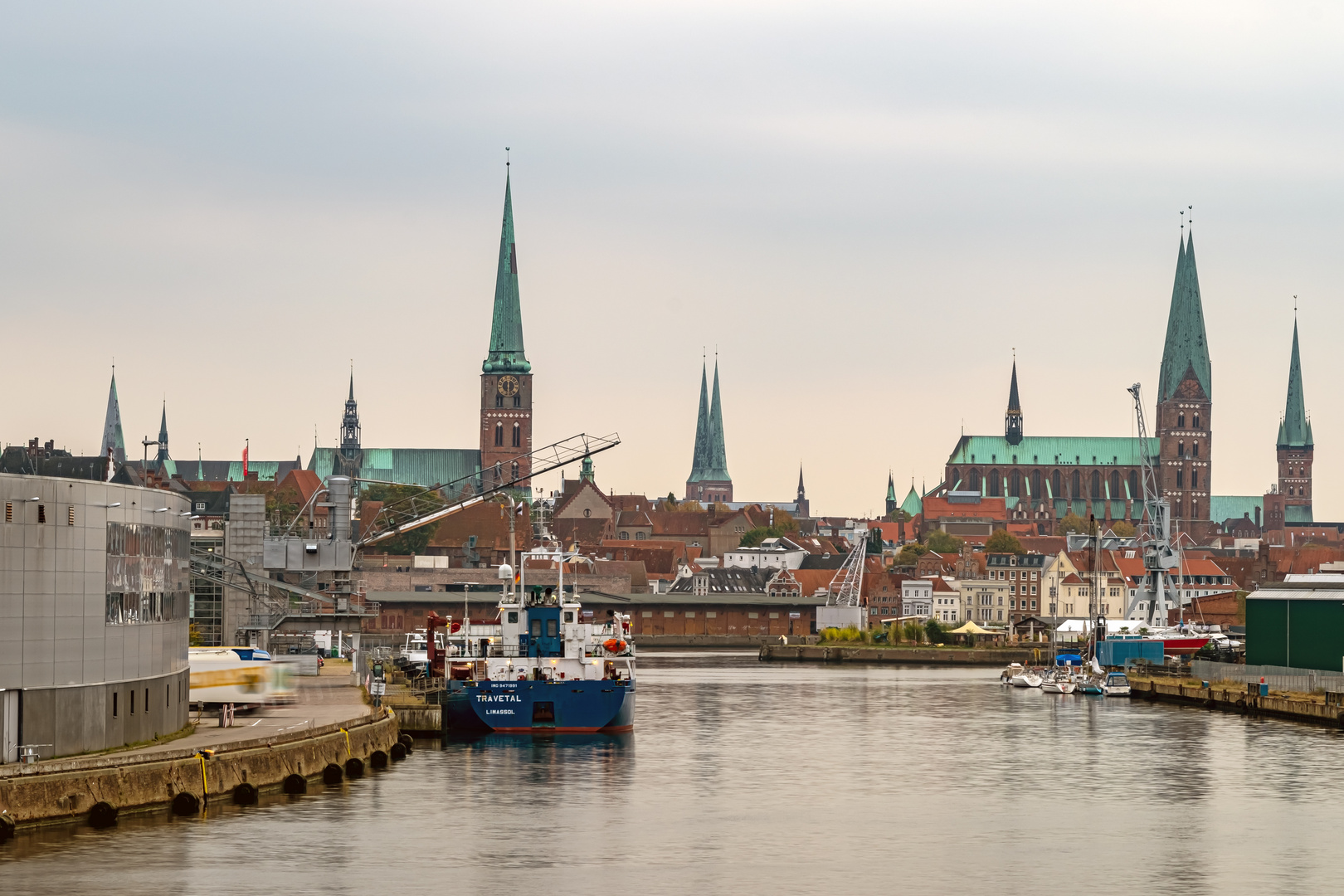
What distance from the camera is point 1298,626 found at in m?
94.8

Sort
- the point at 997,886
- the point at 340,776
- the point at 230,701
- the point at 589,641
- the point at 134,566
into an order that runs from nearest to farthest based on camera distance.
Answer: the point at 997,886 → the point at 134,566 → the point at 340,776 → the point at 230,701 → the point at 589,641

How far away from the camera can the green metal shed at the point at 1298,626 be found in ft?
300

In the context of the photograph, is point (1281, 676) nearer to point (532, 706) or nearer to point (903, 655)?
point (532, 706)

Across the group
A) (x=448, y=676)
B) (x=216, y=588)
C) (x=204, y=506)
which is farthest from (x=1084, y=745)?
(x=204, y=506)

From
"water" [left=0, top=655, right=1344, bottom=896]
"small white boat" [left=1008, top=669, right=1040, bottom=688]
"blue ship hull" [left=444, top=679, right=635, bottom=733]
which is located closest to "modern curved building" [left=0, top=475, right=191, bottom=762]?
"water" [left=0, top=655, right=1344, bottom=896]

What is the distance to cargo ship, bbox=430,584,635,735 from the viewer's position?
7238cm

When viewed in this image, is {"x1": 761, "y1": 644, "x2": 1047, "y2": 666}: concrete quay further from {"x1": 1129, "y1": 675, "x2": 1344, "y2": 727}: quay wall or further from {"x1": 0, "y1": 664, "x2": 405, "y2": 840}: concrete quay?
{"x1": 0, "y1": 664, "x2": 405, "y2": 840}: concrete quay

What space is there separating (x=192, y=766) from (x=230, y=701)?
50.5ft

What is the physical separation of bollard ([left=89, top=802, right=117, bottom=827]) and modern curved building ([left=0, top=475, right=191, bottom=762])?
7.98ft

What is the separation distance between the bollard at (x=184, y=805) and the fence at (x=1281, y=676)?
57.5 meters

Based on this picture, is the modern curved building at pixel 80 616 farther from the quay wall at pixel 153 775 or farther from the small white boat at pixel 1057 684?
the small white boat at pixel 1057 684

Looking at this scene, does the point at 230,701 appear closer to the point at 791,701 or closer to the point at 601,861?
the point at 601,861

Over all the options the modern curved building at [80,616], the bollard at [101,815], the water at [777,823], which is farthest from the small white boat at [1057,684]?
the bollard at [101,815]

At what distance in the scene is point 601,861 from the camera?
44.2 m
